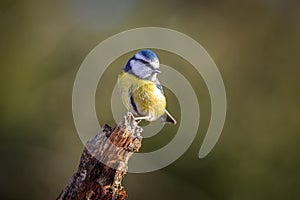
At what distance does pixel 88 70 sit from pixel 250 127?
1.71 meters

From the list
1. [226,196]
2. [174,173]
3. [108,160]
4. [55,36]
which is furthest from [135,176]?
[108,160]

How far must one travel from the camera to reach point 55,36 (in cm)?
608

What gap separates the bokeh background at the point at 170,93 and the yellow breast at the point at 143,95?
219cm

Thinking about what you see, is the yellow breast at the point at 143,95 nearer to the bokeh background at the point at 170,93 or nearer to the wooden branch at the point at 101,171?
the wooden branch at the point at 101,171

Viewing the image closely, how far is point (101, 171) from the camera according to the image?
2371mm

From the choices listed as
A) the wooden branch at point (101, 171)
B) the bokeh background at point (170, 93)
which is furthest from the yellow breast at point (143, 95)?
the bokeh background at point (170, 93)

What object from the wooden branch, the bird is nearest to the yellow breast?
the bird

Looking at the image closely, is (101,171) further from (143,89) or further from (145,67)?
(145,67)

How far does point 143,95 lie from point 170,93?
7.30 feet

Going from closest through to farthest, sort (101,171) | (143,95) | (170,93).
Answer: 1. (101,171)
2. (143,95)
3. (170,93)

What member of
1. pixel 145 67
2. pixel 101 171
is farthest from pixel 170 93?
pixel 101 171

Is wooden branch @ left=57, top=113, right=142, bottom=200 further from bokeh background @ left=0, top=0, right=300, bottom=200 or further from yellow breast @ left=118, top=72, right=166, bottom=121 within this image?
bokeh background @ left=0, top=0, right=300, bottom=200

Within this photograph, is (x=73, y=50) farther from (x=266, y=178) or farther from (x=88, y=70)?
(x=266, y=178)

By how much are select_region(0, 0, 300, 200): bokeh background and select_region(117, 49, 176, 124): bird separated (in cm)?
218
